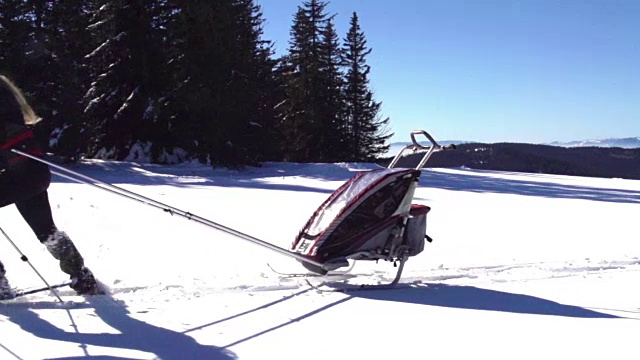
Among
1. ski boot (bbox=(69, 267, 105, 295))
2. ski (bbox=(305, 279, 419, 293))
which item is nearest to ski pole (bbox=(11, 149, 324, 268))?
ski (bbox=(305, 279, 419, 293))

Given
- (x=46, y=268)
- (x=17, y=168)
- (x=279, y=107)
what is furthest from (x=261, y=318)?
(x=279, y=107)

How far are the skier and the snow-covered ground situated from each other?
0.20 meters

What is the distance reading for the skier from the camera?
11.7 ft

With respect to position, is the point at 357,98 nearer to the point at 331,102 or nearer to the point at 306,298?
the point at 331,102

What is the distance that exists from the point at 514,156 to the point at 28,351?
33.1 m

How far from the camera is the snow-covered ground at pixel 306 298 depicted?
327 cm

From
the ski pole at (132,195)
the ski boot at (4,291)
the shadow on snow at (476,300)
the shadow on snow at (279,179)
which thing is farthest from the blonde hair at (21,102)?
the shadow on snow at (279,179)

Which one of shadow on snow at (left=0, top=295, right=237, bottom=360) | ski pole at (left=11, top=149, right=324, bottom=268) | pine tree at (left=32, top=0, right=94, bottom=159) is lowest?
shadow on snow at (left=0, top=295, right=237, bottom=360)

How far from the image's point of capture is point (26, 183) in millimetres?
3637

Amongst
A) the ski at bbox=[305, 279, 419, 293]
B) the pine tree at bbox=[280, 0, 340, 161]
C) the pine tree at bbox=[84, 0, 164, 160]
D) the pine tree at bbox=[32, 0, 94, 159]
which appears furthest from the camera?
the pine tree at bbox=[280, 0, 340, 161]

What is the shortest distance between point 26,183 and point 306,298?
2.12 m

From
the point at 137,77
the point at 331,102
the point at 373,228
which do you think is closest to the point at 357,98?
the point at 331,102

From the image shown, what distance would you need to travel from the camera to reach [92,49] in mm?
20453

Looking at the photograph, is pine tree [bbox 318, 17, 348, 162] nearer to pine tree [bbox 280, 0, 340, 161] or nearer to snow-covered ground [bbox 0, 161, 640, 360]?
pine tree [bbox 280, 0, 340, 161]
